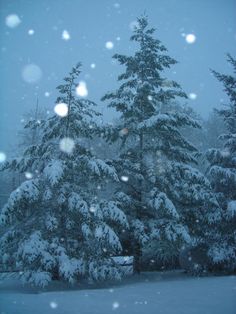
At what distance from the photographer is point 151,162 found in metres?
16.2

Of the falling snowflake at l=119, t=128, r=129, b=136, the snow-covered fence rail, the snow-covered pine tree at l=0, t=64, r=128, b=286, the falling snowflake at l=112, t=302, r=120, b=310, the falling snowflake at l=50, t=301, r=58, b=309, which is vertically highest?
the falling snowflake at l=119, t=128, r=129, b=136

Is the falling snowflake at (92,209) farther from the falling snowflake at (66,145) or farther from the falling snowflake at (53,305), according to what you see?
the falling snowflake at (53,305)

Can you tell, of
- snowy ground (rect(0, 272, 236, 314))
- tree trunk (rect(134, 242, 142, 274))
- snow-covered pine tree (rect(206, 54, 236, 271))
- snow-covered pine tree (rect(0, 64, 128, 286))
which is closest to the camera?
snowy ground (rect(0, 272, 236, 314))

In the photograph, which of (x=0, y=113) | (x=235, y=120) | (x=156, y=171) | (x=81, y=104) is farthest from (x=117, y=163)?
(x=0, y=113)

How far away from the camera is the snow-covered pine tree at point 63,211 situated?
1227 centimetres

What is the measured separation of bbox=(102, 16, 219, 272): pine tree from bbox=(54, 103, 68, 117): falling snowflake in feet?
8.53

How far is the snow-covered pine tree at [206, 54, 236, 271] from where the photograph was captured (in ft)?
50.8

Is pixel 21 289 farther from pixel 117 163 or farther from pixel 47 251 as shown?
pixel 117 163

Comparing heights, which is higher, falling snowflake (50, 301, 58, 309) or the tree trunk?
the tree trunk

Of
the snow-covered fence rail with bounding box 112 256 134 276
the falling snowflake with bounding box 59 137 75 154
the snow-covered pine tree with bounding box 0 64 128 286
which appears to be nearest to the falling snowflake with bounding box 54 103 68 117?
the snow-covered pine tree with bounding box 0 64 128 286

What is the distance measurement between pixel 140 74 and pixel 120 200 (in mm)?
6460

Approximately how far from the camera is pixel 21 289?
13.0 metres

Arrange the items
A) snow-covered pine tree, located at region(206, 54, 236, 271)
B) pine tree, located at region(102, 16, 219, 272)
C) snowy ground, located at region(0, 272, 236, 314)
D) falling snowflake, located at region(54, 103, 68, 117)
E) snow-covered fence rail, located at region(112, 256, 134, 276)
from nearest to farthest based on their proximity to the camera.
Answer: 1. snowy ground, located at region(0, 272, 236, 314)
2. falling snowflake, located at region(54, 103, 68, 117)
3. pine tree, located at region(102, 16, 219, 272)
4. snow-covered pine tree, located at region(206, 54, 236, 271)
5. snow-covered fence rail, located at region(112, 256, 134, 276)

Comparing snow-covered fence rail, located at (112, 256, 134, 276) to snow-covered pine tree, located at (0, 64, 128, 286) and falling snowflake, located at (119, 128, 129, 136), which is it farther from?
falling snowflake, located at (119, 128, 129, 136)
